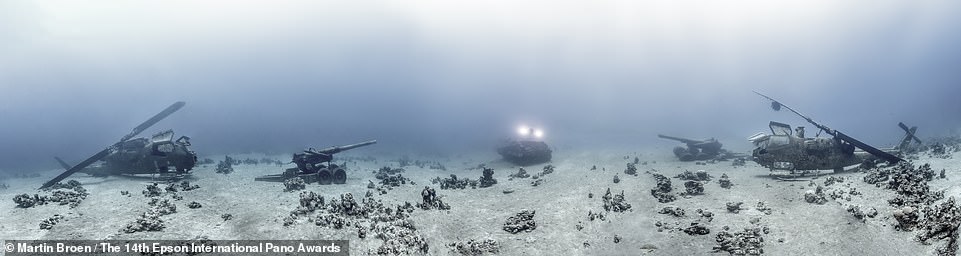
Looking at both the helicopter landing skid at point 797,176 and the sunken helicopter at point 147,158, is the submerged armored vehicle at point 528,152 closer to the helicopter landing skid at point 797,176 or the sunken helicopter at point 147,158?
the helicopter landing skid at point 797,176

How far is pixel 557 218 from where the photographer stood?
19781 mm

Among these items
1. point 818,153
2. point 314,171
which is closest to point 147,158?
point 314,171

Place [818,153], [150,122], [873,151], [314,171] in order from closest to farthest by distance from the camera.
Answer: [873,151] → [818,153] → [314,171] → [150,122]

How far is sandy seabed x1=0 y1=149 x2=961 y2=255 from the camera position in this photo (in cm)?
1516

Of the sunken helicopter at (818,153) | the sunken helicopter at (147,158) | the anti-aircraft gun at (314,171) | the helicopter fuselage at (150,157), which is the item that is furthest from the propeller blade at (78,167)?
the sunken helicopter at (818,153)

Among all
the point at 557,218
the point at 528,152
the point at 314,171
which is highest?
the point at 528,152

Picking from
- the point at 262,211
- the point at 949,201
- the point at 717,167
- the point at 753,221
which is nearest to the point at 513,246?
the point at 753,221

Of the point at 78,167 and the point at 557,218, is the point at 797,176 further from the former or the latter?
the point at 78,167

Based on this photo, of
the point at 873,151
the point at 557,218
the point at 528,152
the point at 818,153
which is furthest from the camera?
the point at 528,152

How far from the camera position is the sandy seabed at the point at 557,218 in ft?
49.7

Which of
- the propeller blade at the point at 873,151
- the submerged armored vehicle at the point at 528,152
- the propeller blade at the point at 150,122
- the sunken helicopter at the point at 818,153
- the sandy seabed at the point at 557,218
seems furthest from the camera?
the submerged armored vehicle at the point at 528,152

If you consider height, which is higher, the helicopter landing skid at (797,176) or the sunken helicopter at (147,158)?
the sunken helicopter at (147,158)

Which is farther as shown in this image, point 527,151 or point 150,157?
point 527,151

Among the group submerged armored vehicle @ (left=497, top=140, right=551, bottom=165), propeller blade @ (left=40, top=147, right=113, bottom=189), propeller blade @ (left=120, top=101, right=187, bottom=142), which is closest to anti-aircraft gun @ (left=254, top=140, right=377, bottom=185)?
propeller blade @ (left=120, top=101, right=187, bottom=142)
